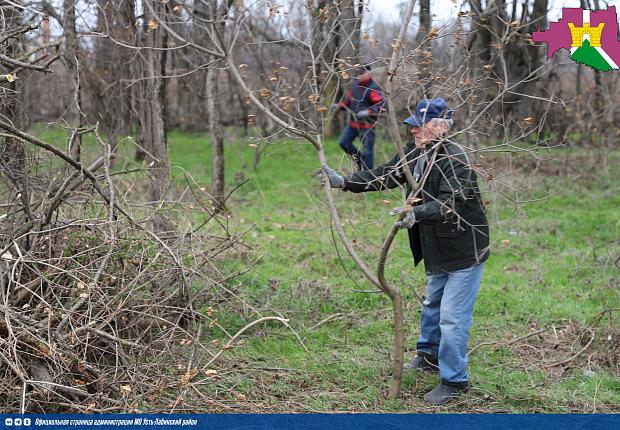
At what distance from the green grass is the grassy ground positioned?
1 centimetres

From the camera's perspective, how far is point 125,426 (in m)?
3.89

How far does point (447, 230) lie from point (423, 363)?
3.34 feet

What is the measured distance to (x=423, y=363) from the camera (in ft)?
16.0

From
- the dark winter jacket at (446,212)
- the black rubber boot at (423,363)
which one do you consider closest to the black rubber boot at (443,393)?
the black rubber boot at (423,363)

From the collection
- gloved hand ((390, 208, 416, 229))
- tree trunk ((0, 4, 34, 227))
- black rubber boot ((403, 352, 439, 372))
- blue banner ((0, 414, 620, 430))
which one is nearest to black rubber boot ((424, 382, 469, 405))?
blue banner ((0, 414, 620, 430))

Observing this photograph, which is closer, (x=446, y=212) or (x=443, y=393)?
(x=446, y=212)

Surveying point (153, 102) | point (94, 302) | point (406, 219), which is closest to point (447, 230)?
point (406, 219)

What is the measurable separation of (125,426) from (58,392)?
423 mm

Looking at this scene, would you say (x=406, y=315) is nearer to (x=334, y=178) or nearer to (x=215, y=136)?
(x=334, y=178)

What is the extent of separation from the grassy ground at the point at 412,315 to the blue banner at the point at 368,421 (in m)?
0.12

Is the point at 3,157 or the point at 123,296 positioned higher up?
the point at 3,157

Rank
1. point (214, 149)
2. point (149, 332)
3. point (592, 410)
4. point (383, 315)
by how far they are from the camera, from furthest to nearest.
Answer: point (214, 149), point (383, 315), point (149, 332), point (592, 410)

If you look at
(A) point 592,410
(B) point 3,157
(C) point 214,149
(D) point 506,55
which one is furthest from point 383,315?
(D) point 506,55

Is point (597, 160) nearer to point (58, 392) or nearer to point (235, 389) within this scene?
point (235, 389)
